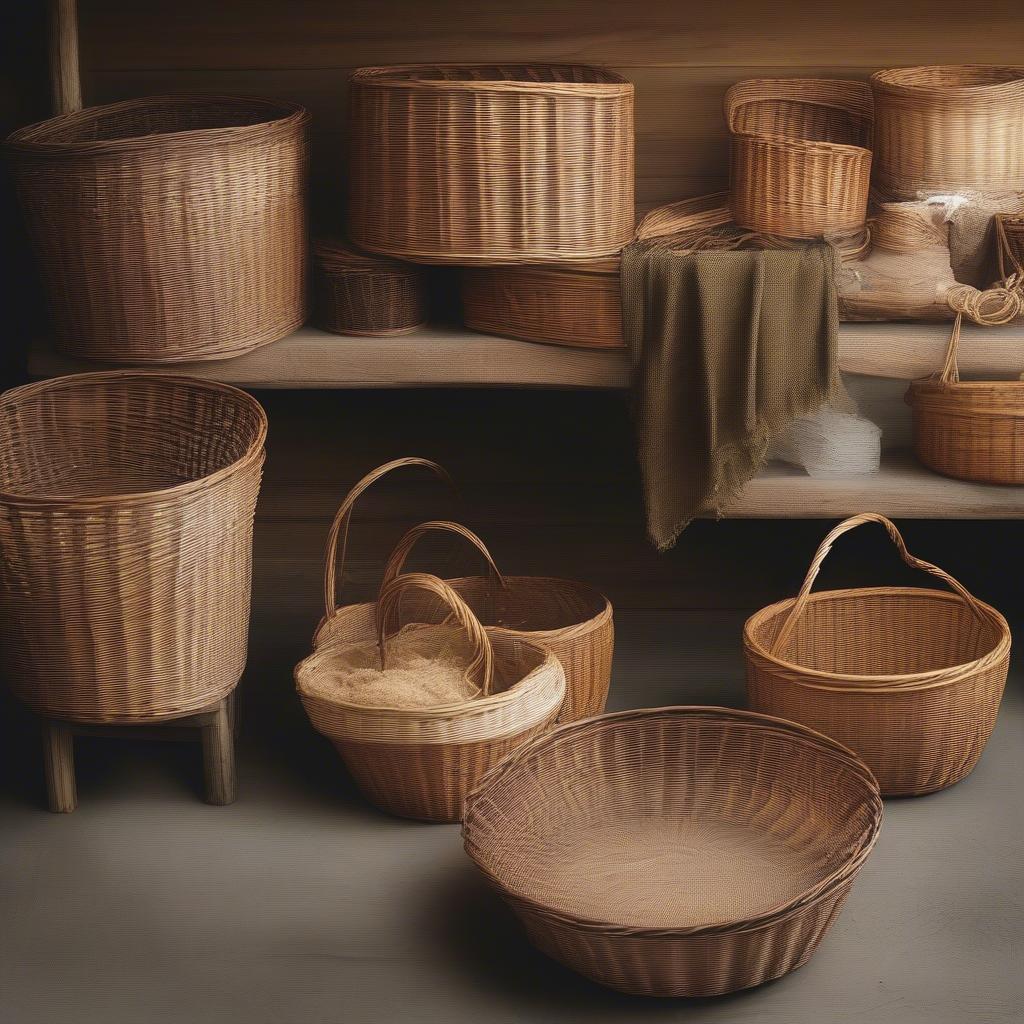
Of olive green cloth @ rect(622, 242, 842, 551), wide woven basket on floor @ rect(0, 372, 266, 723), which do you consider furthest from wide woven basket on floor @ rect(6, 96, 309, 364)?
olive green cloth @ rect(622, 242, 842, 551)

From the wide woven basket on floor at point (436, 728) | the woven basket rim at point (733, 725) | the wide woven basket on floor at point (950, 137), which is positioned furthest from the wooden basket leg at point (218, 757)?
the wide woven basket on floor at point (950, 137)

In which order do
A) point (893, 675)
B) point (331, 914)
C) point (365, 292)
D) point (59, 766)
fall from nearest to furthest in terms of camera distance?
1. point (331, 914)
2. point (59, 766)
3. point (893, 675)
4. point (365, 292)

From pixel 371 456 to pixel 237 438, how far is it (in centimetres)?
69

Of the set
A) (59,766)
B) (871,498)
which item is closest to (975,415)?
(871,498)

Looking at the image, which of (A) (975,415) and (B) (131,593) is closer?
(B) (131,593)

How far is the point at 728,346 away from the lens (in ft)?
9.20

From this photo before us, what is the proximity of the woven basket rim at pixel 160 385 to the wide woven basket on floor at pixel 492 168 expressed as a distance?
1.37 feet

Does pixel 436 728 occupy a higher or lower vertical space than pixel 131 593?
lower

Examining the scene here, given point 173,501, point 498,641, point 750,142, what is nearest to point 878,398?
point 750,142

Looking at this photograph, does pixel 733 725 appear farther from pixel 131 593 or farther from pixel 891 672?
pixel 131 593

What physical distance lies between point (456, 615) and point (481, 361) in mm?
572

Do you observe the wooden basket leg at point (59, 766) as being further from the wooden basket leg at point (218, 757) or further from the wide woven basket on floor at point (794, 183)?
the wide woven basket on floor at point (794, 183)

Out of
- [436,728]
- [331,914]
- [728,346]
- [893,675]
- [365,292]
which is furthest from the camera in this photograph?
[365,292]

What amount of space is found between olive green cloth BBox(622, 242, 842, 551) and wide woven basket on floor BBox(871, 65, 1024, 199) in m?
0.31
